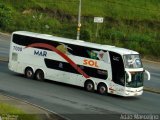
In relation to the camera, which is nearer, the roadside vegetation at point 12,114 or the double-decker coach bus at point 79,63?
the roadside vegetation at point 12,114

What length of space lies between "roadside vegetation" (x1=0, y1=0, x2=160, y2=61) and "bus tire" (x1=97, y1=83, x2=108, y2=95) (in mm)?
24324

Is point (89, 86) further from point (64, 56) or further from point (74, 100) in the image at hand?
point (74, 100)

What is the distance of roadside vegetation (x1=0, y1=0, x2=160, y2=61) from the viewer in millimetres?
60925

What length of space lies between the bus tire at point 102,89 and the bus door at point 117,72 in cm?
64

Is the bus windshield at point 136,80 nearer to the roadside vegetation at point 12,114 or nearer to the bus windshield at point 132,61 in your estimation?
the bus windshield at point 132,61

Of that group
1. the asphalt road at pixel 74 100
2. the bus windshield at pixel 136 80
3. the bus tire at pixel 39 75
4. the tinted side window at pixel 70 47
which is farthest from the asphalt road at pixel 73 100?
the tinted side window at pixel 70 47

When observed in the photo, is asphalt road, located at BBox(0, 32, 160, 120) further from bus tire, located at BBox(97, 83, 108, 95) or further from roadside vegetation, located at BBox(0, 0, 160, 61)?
roadside vegetation, located at BBox(0, 0, 160, 61)

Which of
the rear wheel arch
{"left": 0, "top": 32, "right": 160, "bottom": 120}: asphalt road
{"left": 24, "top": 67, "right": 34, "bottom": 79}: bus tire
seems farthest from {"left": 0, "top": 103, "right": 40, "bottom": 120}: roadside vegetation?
{"left": 24, "top": 67, "right": 34, "bottom": 79}: bus tire

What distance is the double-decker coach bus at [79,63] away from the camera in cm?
3281

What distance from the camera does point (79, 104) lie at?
2942cm

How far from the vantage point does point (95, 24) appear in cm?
6562

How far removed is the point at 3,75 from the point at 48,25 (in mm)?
30361

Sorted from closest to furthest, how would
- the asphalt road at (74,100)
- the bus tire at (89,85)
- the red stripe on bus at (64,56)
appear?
the asphalt road at (74,100)
the bus tire at (89,85)
the red stripe on bus at (64,56)

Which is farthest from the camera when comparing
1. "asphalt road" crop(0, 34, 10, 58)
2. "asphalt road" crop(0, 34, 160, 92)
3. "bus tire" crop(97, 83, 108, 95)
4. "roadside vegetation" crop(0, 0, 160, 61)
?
"roadside vegetation" crop(0, 0, 160, 61)
